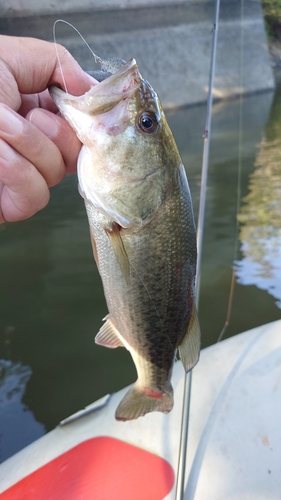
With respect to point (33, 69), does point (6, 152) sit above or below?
below

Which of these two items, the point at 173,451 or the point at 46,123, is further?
the point at 173,451

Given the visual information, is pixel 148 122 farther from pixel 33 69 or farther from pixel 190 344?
pixel 190 344

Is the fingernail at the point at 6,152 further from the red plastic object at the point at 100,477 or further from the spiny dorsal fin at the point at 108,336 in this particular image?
the red plastic object at the point at 100,477

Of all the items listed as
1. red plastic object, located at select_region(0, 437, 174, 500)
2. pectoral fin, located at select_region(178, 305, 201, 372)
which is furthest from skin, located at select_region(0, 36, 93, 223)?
red plastic object, located at select_region(0, 437, 174, 500)

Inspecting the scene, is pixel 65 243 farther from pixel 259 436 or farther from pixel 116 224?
pixel 116 224

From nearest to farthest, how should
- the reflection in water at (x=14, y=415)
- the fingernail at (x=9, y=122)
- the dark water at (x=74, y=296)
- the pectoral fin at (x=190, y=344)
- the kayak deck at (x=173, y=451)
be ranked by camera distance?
1. the fingernail at (x=9, y=122)
2. the pectoral fin at (x=190, y=344)
3. the kayak deck at (x=173, y=451)
4. the reflection in water at (x=14, y=415)
5. the dark water at (x=74, y=296)

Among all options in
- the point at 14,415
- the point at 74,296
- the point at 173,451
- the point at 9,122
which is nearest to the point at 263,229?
the point at 74,296

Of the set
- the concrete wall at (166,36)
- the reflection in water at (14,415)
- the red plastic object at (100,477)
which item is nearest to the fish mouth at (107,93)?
the red plastic object at (100,477)
